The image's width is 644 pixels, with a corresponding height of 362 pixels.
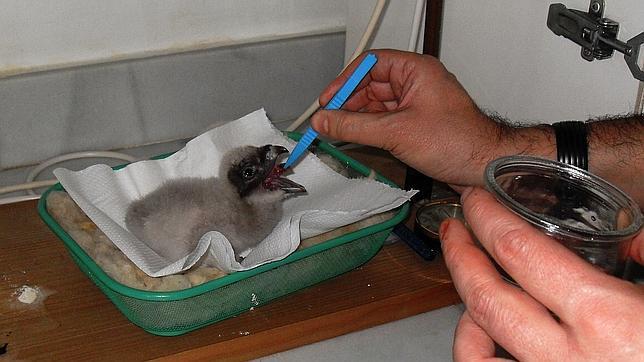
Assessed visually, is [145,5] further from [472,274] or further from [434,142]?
[472,274]

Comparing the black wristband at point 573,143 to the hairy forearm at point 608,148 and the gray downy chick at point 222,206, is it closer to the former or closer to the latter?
the hairy forearm at point 608,148

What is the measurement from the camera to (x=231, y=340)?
72 cm

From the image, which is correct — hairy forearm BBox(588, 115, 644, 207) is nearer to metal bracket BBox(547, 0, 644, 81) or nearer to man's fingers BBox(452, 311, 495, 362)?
metal bracket BBox(547, 0, 644, 81)

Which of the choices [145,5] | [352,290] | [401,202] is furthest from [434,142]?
[145,5]

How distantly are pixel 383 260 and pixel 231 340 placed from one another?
0.69ft

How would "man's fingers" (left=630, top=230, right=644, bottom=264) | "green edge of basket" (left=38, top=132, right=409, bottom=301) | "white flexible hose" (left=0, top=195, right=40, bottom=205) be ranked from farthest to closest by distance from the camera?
1. "white flexible hose" (left=0, top=195, right=40, bottom=205)
2. "green edge of basket" (left=38, top=132, right=409, bottom=301)
3. "man's fingers" (left=630, top=230, right=644, bottom=264)

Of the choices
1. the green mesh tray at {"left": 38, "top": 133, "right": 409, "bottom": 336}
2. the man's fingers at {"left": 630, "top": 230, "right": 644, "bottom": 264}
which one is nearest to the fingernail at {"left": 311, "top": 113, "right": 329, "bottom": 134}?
the green mesh tray at {"left": 38, "top": 133, "right": 409, "bottom": 336}

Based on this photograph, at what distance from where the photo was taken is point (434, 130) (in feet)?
2.55

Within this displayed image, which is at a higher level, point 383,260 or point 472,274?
point 472,274

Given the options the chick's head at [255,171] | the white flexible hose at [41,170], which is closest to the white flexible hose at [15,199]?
the white flexible hose at [41,170]

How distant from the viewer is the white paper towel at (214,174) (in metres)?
0.71

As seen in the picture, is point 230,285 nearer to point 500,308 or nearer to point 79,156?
point 500,308

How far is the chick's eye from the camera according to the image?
857mm

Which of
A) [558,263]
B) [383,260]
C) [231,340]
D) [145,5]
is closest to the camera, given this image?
[558,263]
